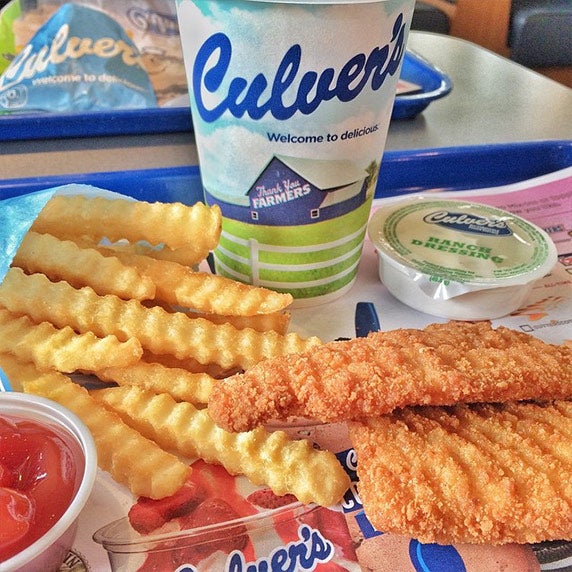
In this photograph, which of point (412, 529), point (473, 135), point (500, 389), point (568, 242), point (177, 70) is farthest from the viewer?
point (177, 70)

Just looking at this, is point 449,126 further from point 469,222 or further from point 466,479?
point 466,479

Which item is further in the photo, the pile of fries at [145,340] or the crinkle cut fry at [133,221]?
the crinkle cut fry at [133,221]

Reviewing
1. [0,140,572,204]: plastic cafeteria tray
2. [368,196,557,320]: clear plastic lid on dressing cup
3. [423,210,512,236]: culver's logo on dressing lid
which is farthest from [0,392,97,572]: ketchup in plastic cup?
[423,210,512,236]: culver's logo on dressing lid

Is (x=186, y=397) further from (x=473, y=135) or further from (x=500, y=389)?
(x=473, y=135)

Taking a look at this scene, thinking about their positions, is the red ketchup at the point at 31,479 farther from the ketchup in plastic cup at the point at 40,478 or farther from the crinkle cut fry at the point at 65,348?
the crinkle cut fry at the point at 65,348

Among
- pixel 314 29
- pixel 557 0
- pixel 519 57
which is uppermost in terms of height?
pixel 314 29

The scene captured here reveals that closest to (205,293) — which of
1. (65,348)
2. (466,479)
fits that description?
(65,348)

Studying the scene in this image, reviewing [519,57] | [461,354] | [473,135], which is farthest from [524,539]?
A: [519,57]

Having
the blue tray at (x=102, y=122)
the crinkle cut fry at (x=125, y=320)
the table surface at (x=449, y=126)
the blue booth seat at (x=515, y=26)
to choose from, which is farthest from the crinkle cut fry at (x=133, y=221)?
the blue booth seat at (x=515, y=26)
